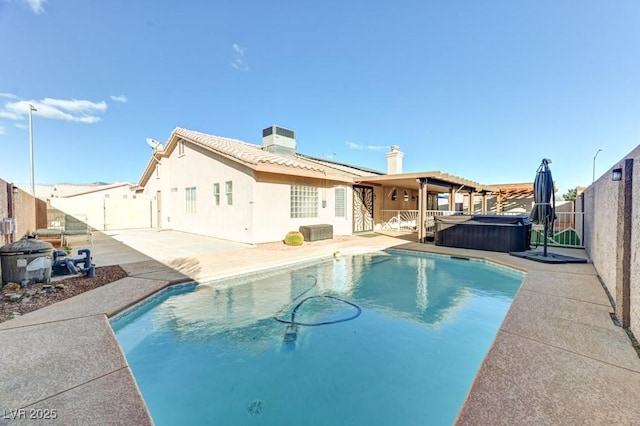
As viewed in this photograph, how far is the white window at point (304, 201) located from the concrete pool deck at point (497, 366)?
7.51 metres

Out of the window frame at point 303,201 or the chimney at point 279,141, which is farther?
the chimney at point 279,141

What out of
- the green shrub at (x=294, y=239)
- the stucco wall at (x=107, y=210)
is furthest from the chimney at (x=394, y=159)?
the stucco wall at (x=107, y=210)

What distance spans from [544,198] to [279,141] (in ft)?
40.5

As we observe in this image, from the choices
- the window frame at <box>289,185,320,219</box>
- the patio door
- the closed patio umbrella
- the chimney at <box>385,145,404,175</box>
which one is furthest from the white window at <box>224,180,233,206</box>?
the closed patio umbrella

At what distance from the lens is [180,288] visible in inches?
234

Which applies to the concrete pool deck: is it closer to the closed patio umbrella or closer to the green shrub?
A: the closed patio umbrella

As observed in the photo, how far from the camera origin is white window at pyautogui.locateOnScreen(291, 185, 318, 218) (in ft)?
40.5

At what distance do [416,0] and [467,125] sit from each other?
937 centimetres

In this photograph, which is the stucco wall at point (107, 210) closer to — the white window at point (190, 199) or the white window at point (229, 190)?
the white window at point (190, 199)

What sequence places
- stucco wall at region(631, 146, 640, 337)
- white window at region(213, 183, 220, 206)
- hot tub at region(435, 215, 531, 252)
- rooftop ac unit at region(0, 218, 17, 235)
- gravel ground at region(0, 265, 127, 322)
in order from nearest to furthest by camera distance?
stucco wall at region(631, 146, 640, 337), gravel ground at region(0, 265, 127, 322), rooftop ac unit at region(0, 218, 17, 235), hot tub at region(435, 215, 531, 252), white window at region(213, 183, 220, 206)

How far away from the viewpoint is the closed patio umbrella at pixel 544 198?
7832mm

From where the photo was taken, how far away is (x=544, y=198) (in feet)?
25.8

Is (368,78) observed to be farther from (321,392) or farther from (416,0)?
(321,392)

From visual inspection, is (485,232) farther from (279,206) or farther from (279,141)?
(279,141)
